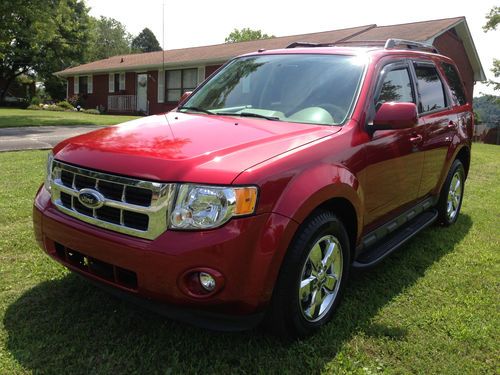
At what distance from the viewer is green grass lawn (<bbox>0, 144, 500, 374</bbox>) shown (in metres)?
2.63

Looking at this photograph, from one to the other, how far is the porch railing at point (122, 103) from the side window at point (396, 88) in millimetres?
28413

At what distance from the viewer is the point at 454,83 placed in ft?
18.1

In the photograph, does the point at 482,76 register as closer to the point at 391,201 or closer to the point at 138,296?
the point at 391,201

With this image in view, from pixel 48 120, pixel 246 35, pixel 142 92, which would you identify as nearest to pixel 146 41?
pixel 246 35

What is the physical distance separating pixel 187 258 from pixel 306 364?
0.97 meters

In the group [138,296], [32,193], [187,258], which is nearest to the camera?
[187,258]

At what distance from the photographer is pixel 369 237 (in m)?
3.56

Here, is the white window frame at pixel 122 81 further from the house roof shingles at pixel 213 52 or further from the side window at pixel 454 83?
the side window at pixel 454 83

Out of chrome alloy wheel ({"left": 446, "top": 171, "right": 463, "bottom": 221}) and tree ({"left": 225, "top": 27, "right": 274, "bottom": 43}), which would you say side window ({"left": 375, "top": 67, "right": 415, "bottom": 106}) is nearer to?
chrome alloy wheel ({"left": 446, "top": 171, "right": 463, "bottom": 221})

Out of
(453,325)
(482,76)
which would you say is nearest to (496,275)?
(453,325)

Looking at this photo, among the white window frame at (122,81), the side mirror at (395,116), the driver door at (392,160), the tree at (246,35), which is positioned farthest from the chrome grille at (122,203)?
the tree at (246,35)

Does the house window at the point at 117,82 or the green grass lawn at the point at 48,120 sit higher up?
the house window at the point at 117,82

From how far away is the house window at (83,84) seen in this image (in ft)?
117

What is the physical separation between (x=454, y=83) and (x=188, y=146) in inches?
159
